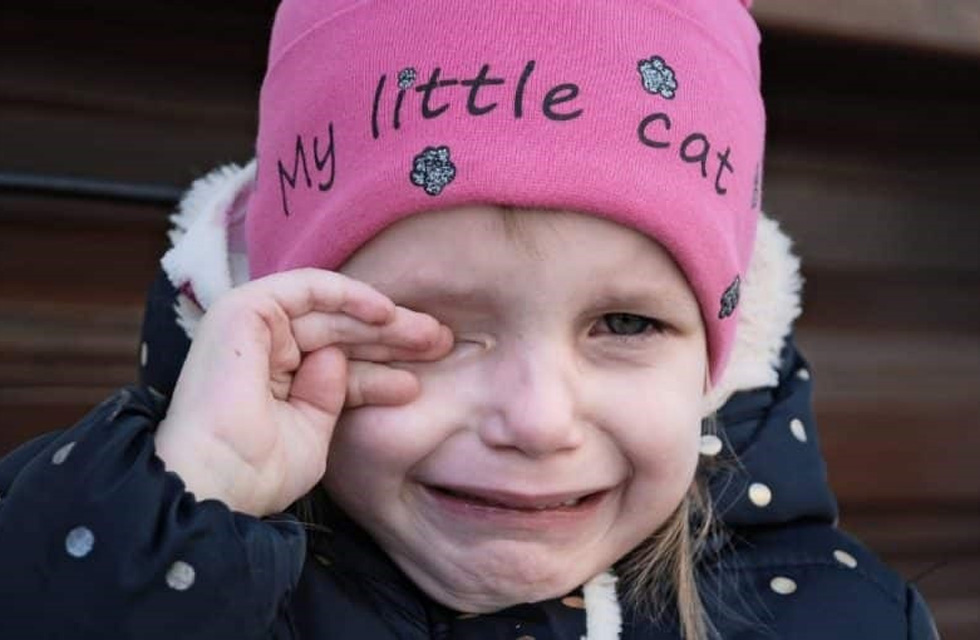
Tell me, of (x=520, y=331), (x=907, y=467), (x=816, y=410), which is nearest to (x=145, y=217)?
(x=520, y=331)

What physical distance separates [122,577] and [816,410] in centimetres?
131

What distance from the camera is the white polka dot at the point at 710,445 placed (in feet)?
4.44

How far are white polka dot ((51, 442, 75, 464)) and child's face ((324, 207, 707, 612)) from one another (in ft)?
0.82

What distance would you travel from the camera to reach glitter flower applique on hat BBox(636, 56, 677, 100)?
1141 mm

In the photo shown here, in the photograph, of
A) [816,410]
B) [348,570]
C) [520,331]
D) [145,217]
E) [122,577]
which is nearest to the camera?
[122,577]

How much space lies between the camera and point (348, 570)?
1.21 meters

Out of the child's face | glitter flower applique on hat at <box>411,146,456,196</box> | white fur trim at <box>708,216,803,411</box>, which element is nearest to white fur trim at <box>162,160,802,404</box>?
white fur trim at <box>708,216,803,411</box>

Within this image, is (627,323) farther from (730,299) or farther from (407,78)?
→ (407,78)

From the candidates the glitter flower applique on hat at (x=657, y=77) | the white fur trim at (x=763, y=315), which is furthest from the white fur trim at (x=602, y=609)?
the glitter flower applique on hat at (x=657, y=77)

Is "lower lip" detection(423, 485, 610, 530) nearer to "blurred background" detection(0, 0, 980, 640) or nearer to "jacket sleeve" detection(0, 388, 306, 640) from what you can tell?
"jacket sleeve" detection(0, 388, 306, 640)

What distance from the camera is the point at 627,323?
1.16 metres

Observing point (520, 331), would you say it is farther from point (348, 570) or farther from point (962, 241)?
point (962, 241)

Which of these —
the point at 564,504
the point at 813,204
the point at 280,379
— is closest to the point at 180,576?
the point at 280,379

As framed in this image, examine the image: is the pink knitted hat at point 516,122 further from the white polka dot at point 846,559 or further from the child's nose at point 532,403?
the white polka dot at point 846,559
